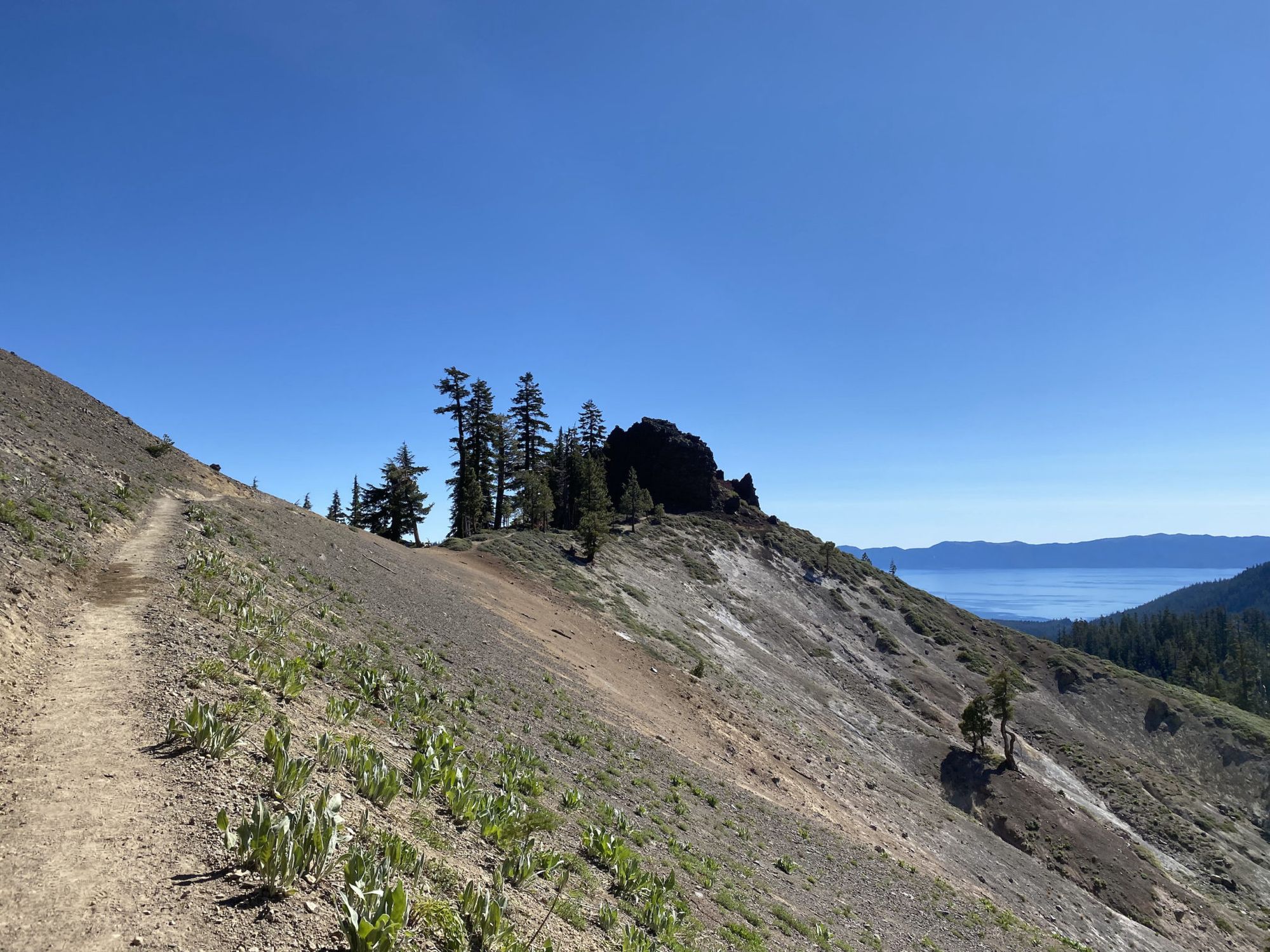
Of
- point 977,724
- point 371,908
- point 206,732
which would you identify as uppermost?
point 206,732

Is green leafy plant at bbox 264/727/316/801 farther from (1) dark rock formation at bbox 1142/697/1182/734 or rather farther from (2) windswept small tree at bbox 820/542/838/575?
(1) dark rock formation at bbox 1142/697/1182/734

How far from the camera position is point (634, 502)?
76438mm

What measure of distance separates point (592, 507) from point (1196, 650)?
502 feet

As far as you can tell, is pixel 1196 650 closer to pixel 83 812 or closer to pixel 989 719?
pixel 989 719

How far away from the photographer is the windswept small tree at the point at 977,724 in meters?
46.6

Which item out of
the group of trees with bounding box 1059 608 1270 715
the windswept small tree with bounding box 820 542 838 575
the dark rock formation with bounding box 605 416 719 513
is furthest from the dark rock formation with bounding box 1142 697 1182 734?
the dark rock formation with bounding box 605 416 719 513

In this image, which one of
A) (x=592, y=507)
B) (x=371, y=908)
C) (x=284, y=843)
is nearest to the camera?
(x=371, y=908)

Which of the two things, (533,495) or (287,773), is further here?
(533,495)

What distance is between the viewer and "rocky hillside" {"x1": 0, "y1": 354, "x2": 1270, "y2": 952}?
549cm

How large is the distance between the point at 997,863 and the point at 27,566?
126ft

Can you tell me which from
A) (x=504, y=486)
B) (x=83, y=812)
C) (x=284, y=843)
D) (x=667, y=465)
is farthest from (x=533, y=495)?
(x=284, y=843)

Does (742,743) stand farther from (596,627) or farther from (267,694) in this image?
(267,694)

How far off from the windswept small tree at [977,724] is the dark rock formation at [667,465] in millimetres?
48521

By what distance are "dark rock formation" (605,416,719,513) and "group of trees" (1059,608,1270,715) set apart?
105m
